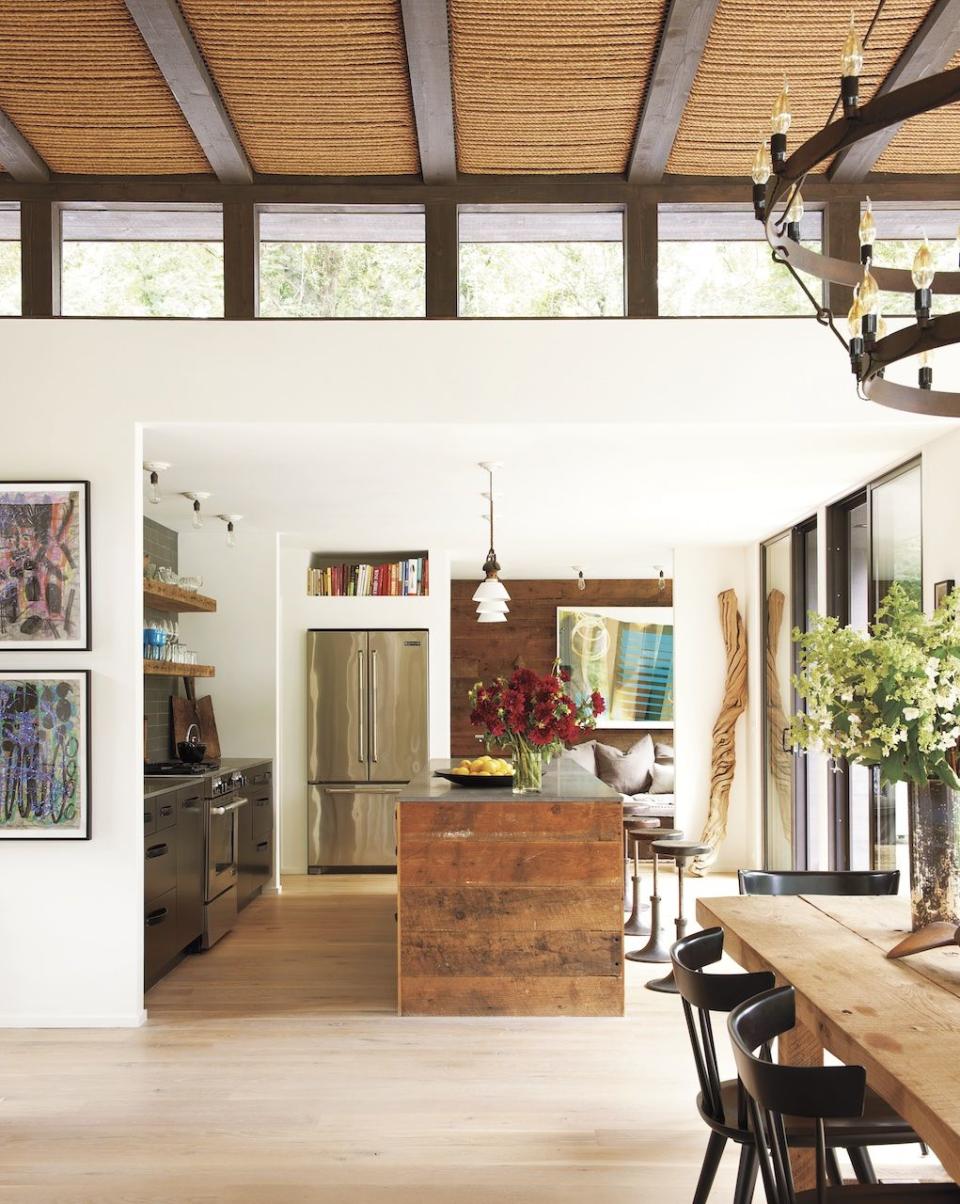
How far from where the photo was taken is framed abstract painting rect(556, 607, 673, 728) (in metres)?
11.6

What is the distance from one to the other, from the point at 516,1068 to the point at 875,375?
9.58 feet

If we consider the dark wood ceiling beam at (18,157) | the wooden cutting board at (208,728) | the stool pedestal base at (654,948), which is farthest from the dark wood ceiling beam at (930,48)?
the wooden cutting board at (208,728)

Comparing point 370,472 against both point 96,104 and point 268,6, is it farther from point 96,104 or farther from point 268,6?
point 268,6

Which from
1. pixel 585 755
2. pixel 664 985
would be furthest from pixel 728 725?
pixel 664 985

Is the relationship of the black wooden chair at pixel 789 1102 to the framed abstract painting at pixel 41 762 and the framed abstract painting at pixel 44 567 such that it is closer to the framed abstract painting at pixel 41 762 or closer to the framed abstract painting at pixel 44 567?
the framed abstract painting at pixel 41 762

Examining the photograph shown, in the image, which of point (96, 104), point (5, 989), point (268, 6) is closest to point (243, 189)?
point (96, 104)

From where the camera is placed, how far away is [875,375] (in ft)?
8.41

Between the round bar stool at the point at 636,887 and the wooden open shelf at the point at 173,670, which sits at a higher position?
the wooden open shelf at the point at 173,670

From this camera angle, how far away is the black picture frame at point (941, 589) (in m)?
4.94

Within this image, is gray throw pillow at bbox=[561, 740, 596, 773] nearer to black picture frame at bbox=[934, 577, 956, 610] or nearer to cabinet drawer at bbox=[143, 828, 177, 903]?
cabinet drawer at bbox=[143, 828, 177, 903]

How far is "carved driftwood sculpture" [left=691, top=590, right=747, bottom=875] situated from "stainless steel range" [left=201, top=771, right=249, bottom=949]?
356cm

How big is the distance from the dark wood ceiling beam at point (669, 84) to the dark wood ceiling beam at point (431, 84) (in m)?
0.72

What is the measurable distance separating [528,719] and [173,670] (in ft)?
8.72

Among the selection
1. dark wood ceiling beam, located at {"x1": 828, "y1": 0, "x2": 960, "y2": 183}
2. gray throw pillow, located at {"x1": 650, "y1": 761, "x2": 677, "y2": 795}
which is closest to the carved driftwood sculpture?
gray throw pillow, located at {"x1": 650, "y1": 761, "x2": 677, "y2": 795}
